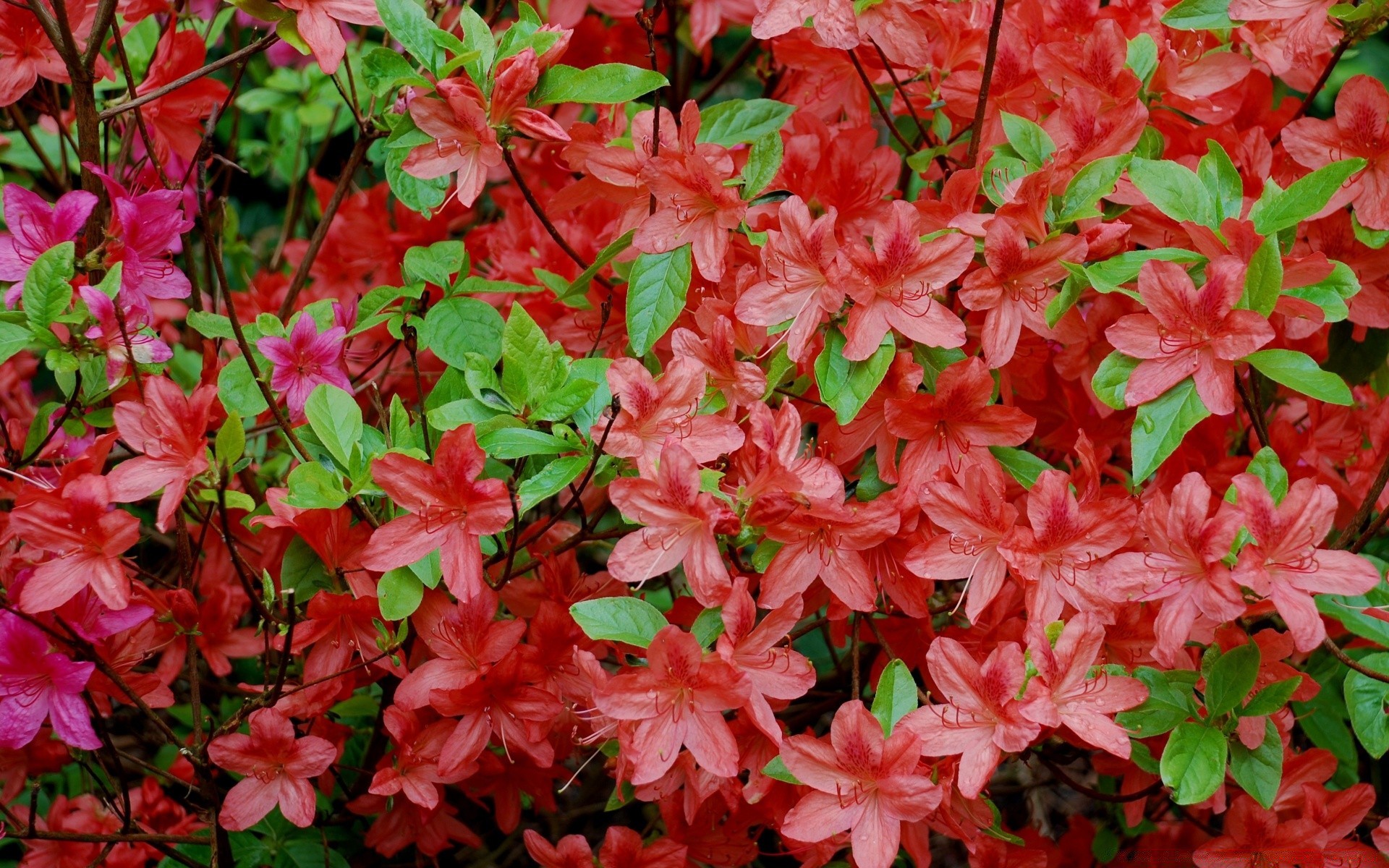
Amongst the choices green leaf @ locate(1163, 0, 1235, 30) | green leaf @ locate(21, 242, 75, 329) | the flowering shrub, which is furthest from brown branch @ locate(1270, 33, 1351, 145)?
green leaf @ locate(21, 242, 75, 329)

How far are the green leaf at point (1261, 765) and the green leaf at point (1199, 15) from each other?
68cm

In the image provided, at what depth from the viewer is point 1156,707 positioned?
111cm

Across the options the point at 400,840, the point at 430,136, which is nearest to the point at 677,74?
the point at 430,136

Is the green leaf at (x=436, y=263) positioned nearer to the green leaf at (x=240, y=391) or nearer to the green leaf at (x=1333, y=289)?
the green leaf at (x=240, y=391)

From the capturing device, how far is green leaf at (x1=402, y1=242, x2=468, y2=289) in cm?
133

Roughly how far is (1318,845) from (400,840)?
955mm

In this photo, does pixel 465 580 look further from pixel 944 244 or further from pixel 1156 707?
pixel 1156 707

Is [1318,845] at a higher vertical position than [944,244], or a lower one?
lower

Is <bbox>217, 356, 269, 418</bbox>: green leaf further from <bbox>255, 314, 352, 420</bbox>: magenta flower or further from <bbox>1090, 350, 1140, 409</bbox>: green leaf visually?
<bbox>1090, 350, 1140, 409</bbox>: green leaf

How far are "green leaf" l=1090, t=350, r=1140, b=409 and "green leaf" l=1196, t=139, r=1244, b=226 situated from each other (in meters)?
0.17

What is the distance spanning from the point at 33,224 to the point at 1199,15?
1.18 metres

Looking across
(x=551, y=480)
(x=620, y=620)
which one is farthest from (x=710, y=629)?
(x=551, y=480)

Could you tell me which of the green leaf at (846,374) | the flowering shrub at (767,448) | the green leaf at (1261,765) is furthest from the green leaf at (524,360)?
the green leaf at (1261,765)

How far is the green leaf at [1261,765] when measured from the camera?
1.12 m
